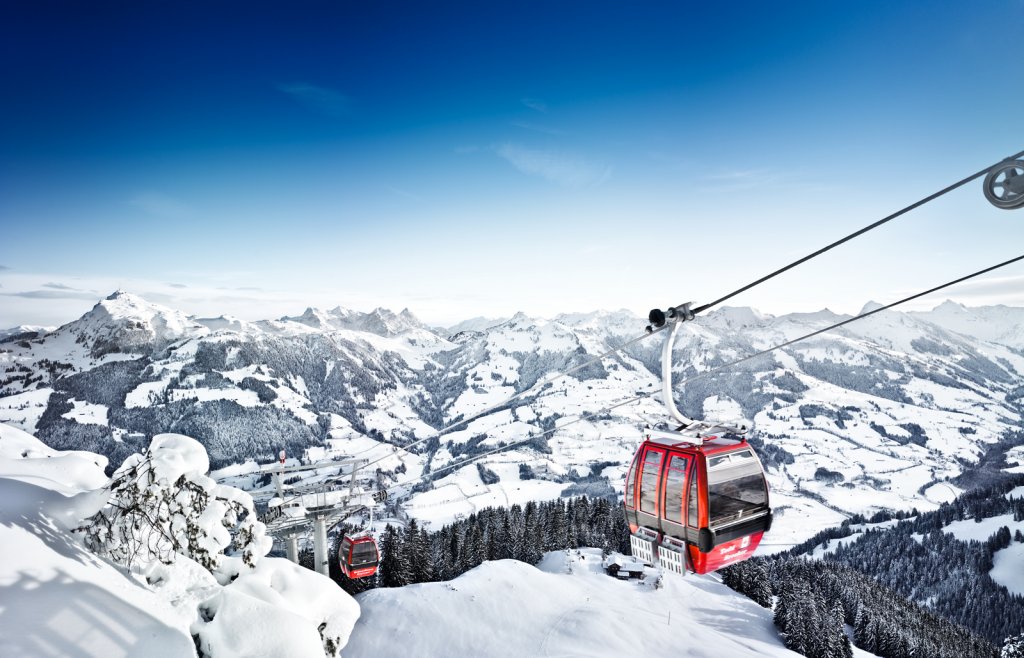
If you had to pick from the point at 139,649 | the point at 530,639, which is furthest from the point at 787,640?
the point at 139,649

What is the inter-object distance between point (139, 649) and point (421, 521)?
143263mm

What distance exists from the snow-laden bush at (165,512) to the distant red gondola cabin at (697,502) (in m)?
9.16

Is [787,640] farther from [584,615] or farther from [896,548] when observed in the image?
[896,548]

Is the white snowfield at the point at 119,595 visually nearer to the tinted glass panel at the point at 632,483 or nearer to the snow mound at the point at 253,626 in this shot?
the snow mound at the point at 253,626

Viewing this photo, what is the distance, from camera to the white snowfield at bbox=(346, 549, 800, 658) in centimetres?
3966

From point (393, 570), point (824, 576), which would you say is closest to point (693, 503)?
point (393, 570)

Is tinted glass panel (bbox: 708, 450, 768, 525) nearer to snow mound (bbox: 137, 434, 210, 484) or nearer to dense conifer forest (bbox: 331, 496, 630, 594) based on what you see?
snow mound (bbox: 137, 434, 210, 484)

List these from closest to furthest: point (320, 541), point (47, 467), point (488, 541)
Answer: point (47, 467), point (320, 541), point (488, 541)

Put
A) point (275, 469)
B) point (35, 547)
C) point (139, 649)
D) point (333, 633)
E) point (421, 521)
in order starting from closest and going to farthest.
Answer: point (139, 649) → point (35, 547) → point (333, 633) → point (275, 469) → point (421, 521)

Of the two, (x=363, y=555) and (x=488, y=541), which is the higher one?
(x=363, y=555)

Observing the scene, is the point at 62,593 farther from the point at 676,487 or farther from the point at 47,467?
the point at 676,487

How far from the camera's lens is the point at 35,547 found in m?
7.71

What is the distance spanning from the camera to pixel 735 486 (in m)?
9.83

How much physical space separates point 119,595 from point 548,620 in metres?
45.9
